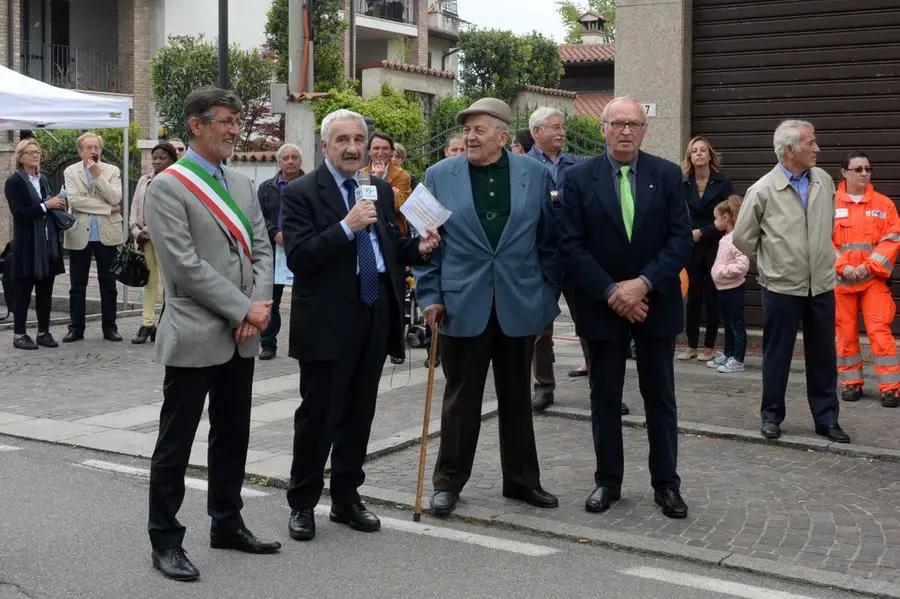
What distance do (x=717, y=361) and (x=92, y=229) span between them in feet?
22.1

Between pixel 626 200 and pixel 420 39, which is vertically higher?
pixel 420 39

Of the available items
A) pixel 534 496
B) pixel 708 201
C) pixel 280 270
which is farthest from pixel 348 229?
pixel 280 270

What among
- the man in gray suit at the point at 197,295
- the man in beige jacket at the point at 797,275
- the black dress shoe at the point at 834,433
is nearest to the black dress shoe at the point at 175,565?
the man in gray suit at the point at 197,295

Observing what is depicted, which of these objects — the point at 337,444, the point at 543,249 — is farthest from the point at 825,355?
the point at 337,444

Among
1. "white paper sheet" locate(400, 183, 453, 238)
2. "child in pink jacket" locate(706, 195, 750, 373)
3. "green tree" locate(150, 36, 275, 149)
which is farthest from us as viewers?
"green tree" locate(150, 36, 275, 149)

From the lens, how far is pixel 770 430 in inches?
324

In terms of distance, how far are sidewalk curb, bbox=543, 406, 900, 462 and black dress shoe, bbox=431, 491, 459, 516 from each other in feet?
7.59

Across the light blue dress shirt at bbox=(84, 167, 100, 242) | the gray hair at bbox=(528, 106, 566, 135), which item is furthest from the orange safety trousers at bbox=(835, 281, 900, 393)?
the light blue dress shirt at bbox=(84, 167, 100, 242)

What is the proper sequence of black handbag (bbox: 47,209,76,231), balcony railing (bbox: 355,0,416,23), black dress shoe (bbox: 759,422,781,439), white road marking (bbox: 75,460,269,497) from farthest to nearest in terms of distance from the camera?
balcony railing (bbox: 355,0,416,23)
black handbag (bbox: 47,209,76,231)
black dress shoe (bbox: 759,422,781,439)
white road marking (bbox: 75,460,269,497)

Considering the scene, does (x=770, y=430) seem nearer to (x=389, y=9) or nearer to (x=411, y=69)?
(x=411, y=69)

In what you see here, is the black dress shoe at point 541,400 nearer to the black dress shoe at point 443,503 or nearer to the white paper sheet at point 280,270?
the black dress shoe at point 443,503

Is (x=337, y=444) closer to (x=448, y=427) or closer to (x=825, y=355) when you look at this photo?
(x=448, y=427)

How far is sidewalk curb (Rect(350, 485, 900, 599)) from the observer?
5.36 meters

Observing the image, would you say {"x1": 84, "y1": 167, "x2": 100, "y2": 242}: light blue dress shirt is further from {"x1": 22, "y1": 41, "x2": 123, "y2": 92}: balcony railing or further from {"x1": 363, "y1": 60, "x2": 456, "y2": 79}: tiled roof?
{"x1": 22, "y1": 41, "x2": 123, "y2": 92}: balcony railing
